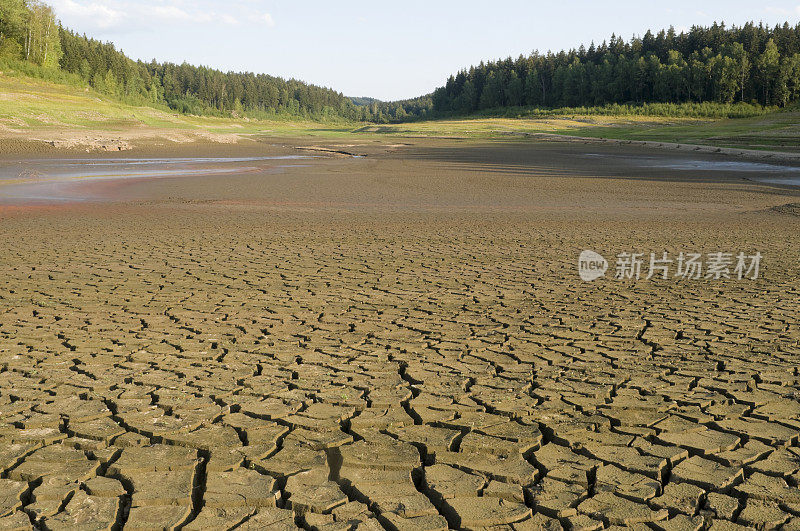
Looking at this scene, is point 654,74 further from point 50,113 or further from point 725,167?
point 50,113

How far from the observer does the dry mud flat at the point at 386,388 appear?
380 cm

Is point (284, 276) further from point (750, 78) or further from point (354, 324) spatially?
point (750, 78)

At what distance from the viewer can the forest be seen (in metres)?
89.1

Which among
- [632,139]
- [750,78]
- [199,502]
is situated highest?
[750,78]

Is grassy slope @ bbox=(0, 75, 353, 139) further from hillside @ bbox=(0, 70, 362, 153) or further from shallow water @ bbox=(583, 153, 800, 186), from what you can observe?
shallow water @ bbox=(583, 153, 800, 186)

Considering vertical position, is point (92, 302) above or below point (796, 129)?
below

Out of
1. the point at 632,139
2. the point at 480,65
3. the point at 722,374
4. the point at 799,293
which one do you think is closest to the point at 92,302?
the point at 722,374

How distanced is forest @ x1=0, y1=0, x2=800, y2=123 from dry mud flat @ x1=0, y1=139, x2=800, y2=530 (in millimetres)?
79018

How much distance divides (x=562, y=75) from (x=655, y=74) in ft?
67.3

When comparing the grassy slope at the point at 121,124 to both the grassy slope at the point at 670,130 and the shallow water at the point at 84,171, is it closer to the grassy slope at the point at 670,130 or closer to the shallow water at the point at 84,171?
the grassy slope at the point at 670,130

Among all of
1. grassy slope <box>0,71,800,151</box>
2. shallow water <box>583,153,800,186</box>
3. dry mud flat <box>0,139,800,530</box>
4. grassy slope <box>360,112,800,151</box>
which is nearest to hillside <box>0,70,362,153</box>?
grassy slope <box>0,71,800,151</box>

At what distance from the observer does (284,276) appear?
9859mm

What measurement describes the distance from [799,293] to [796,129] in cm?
5242

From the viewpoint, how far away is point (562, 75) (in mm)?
121000
